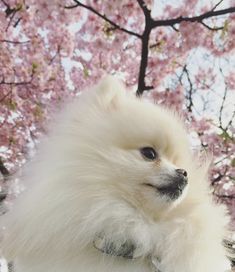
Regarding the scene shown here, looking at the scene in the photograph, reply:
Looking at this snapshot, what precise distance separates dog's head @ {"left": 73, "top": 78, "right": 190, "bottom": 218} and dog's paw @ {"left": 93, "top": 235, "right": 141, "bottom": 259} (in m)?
0.19

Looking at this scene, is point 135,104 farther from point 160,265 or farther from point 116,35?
point 116,35

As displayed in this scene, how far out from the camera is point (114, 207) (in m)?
1.99

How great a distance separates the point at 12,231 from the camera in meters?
2.02

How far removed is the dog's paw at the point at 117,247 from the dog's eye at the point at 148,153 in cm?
40

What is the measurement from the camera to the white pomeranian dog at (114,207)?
1961mm

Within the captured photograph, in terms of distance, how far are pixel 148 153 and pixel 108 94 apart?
1.33ft

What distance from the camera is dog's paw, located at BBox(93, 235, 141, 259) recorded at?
195 centimetres

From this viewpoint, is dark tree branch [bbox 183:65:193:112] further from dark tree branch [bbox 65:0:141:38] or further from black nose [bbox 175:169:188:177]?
black nose [bbox 175:169:188:177]

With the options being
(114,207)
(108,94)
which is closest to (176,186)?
(114,207)

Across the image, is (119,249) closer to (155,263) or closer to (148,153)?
(155,263)

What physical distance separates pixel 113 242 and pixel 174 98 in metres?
4.69

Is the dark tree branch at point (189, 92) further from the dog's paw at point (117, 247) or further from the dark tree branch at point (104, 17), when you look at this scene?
the dog's paw at point (117, 247)

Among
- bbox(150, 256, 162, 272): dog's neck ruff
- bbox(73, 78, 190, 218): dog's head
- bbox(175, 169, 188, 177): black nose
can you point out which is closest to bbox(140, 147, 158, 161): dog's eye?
bbox(73, 78, 190, 218): dog's head

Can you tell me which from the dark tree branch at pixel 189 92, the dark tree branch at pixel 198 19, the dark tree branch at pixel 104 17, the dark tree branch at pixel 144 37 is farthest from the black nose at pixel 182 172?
the dark tree branch at pixel 189 92
